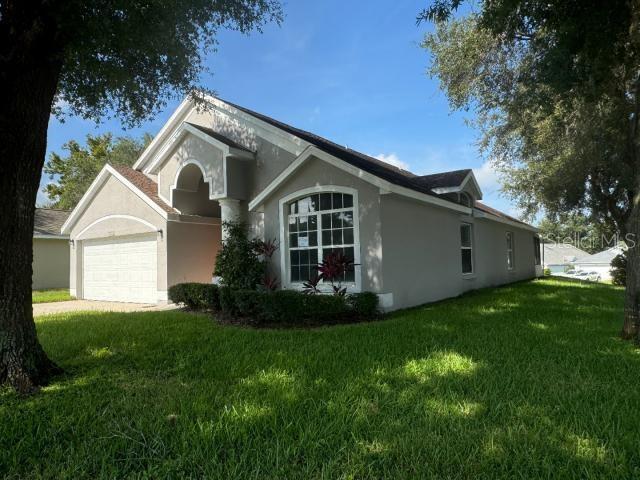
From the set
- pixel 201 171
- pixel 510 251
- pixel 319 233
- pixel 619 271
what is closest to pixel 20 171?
pixel 319 233

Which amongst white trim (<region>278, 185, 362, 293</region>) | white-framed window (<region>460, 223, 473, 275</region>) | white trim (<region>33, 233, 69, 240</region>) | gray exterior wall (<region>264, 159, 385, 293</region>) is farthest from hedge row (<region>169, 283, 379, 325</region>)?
white trim (<region>33, 233, 69, 240</region>)

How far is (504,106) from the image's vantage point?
14.4m

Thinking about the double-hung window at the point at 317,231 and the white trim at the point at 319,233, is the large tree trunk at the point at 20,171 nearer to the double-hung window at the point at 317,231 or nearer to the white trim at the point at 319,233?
Answer: the white trim at the point at 319,233

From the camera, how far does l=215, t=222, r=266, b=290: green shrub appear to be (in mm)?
11039

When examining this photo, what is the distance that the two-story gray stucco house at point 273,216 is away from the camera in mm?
10156

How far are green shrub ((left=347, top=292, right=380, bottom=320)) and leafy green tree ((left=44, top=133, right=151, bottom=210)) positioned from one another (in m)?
31.5

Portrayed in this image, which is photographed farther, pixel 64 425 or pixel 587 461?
pixel 64 425

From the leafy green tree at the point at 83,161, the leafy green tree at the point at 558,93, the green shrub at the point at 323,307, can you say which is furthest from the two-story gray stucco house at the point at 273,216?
the leafy green tree at the point at 83,161

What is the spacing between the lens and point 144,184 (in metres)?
14.7

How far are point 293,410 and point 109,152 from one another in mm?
40036

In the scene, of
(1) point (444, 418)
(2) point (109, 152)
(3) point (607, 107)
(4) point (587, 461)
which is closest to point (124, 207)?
(1) point (444, 418)

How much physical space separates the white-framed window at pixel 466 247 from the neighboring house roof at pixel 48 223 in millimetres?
19699

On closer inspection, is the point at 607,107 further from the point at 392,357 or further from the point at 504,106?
the point at 392,357

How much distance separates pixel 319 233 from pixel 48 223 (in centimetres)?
1958
